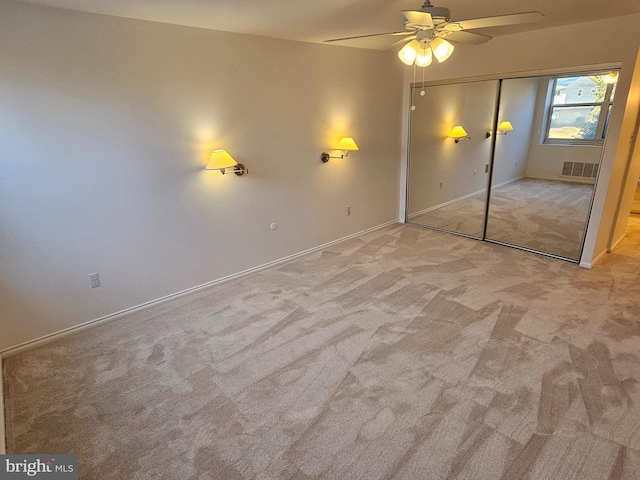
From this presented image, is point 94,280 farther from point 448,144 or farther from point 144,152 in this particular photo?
point 448,144

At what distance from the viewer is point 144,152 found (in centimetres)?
297

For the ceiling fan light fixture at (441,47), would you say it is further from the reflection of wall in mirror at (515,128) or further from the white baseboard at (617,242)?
the white baseboard at (617,242)

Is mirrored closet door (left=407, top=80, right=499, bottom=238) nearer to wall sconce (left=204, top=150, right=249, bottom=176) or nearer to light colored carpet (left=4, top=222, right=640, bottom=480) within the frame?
light colored carpet (left=4, top=222, right=640, bottom=480)

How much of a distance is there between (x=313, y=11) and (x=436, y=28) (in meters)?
0.98

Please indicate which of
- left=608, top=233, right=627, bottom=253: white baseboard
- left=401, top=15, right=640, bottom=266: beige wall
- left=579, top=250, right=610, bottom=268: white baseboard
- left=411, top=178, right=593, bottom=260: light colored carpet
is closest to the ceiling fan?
left=401, top=15, right=640, bottom=266: beige wall

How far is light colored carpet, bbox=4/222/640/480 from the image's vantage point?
180 cm

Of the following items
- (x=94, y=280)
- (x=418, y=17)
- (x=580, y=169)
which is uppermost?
(x=418, y=17)

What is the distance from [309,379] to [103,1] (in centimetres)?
288

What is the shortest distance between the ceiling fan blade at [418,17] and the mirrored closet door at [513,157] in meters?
2.68

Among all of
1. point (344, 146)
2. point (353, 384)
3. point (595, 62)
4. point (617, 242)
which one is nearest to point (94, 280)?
point (353, 384)

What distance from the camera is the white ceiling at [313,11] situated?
7.85 ft

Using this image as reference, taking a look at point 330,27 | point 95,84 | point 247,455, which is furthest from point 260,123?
point 247,455

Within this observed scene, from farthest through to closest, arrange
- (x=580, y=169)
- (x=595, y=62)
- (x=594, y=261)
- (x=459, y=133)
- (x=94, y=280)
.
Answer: (x=459, y=133), (x=594, y=261), (x=580, y=169), (x=595, y=62), (x=94, y=280)

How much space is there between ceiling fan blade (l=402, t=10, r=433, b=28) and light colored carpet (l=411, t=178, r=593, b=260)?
9.81ft
